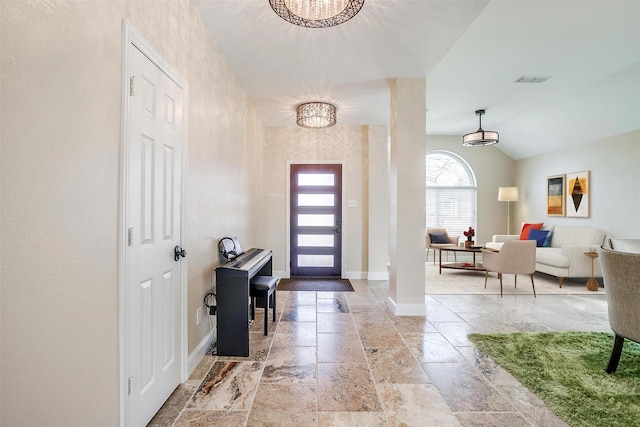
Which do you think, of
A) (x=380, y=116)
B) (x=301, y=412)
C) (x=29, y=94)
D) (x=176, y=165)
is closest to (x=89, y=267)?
(x=29, y=94)

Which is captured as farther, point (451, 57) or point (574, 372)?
point (451, 57)

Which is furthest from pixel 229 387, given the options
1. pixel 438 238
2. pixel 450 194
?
pixel 450 194

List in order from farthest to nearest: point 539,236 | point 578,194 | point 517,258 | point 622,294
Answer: point 539,236, point 578,194, point 517,258, point 622,294

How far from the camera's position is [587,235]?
5391mm

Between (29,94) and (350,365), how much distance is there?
7.87 ft

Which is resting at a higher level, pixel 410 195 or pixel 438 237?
pixel 410 195

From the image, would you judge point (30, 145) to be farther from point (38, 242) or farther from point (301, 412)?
point (301, 412)

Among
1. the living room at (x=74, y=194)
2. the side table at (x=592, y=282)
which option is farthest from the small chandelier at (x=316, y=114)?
the side table at (x=592, y=282)

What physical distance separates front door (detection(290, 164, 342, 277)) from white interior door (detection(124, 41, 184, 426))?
11.7ft

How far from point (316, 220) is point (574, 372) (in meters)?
4.05

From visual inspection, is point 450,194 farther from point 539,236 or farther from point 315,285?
point 315,285

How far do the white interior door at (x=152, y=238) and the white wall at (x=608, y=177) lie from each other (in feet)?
21.6

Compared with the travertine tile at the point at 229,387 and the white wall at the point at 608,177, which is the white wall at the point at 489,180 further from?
the travertine tile at the point at 229,387

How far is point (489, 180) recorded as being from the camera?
7680 mm
